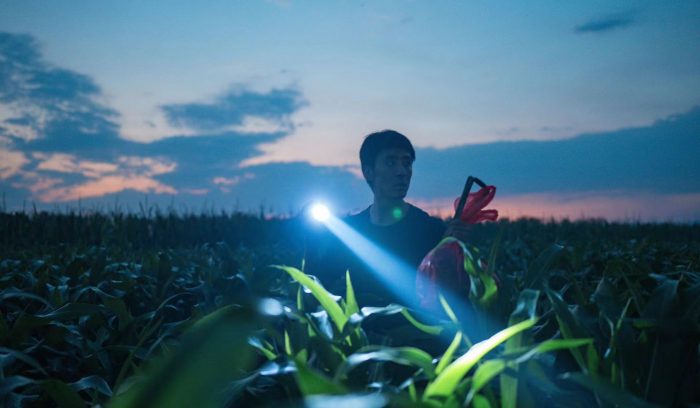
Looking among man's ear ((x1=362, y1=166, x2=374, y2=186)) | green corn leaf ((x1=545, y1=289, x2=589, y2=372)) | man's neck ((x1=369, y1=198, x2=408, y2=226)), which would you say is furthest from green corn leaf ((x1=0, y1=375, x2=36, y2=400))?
man's ear ((x1=362, y1=166, x2=374, y2=186))

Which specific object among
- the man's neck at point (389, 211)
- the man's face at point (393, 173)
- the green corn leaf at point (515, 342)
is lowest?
the green corn leaf at point (515, 342)

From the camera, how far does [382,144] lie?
18.3 ft

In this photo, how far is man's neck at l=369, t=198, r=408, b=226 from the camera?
559cm

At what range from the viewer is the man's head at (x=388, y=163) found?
5.29 m

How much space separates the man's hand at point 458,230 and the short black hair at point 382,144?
8.38ft

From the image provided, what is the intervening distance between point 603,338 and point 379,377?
61cm

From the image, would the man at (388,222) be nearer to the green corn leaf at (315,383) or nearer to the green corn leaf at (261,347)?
the green corn leaf at (261,347)

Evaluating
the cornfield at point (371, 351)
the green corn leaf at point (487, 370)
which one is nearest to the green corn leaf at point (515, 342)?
the cornfield at point (371, 351)

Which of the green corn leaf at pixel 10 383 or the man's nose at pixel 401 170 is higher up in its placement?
the man's nose at pixel 401 170

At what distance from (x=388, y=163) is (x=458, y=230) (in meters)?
2.44

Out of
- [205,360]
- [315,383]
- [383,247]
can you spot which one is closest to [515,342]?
[315,383]

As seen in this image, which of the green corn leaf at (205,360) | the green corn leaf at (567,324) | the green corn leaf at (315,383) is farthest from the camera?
the green corn leaf at (567,324)

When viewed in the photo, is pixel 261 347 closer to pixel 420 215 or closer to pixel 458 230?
pixel 458 230

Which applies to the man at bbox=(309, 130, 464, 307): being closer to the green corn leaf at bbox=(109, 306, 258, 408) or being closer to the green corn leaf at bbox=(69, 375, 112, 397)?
the green corn leaf at bbox=(69, 375, 112, 397)
